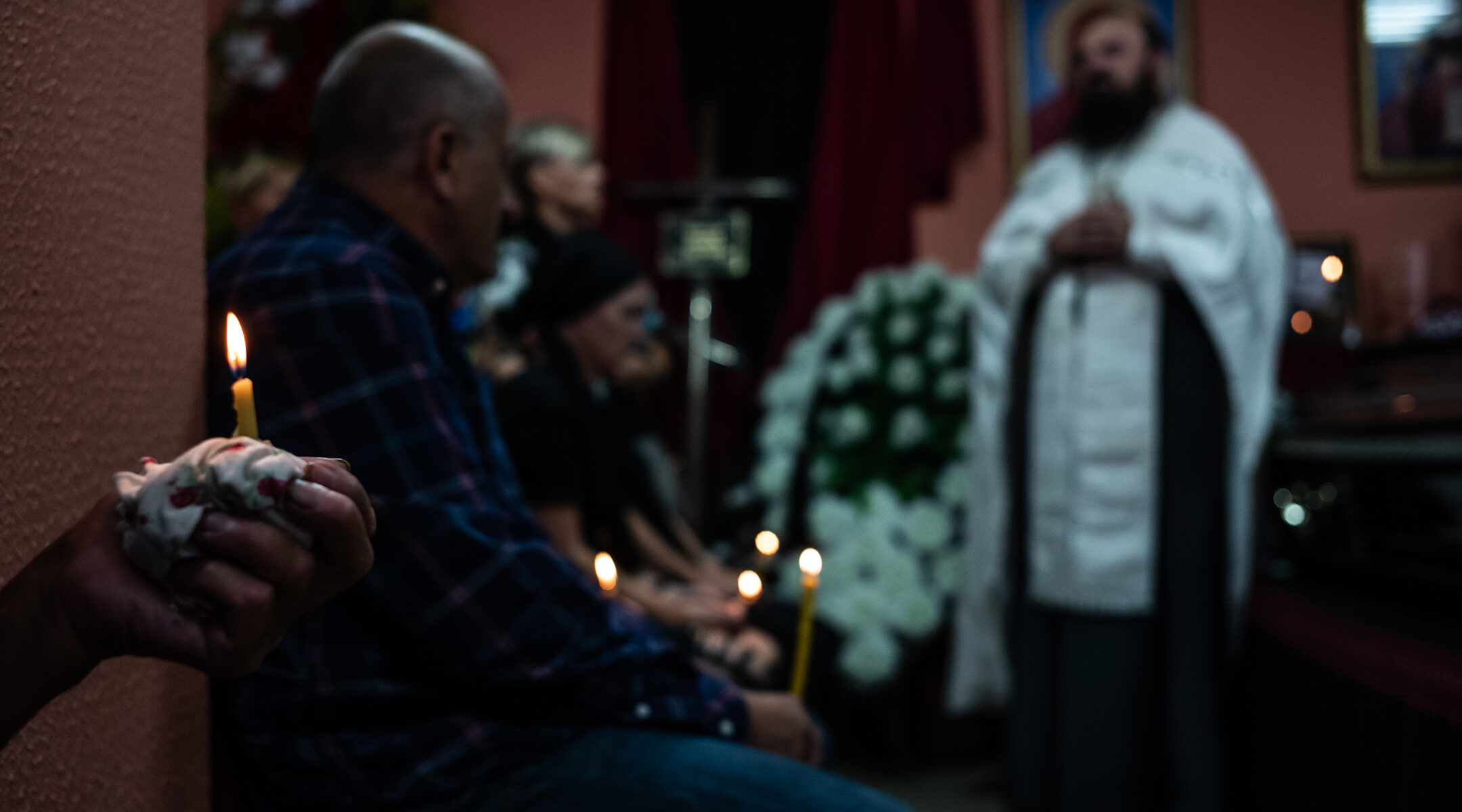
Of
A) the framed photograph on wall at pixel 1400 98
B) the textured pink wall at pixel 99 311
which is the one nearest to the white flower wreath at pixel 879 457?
the framed photograph on wall at pixel 1400 98

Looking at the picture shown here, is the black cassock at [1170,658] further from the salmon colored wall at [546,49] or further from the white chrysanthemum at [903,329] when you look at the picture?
the salmon colored wall at [546,49]

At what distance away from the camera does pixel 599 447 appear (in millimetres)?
2256

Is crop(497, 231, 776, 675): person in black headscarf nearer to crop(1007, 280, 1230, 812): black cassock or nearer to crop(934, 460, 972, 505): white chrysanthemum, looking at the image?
crop(934, 460, 972, 505): white chrysanthemum

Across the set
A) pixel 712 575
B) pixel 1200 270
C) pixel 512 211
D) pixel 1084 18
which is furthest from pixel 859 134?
pixel 512 211

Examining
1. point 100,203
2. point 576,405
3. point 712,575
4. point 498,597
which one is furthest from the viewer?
point 712,575

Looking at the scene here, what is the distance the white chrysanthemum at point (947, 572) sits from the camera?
3.21 m

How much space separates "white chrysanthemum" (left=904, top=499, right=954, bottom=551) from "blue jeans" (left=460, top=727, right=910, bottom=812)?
2.14 m

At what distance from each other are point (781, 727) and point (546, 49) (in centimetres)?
372

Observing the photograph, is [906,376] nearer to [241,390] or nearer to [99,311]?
[99,311]

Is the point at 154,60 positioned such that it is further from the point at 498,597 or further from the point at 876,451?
the point at 876,451

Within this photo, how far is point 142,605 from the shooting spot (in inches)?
19.7

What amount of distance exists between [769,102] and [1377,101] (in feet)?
8.02

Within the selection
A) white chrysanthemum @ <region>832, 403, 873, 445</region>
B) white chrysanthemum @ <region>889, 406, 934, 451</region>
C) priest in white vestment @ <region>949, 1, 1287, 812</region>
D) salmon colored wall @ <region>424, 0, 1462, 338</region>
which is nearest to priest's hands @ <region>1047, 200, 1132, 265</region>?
priest in white vestment @ <region>949, 1, 1287, 812</region>

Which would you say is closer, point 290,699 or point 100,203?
point 100,203
